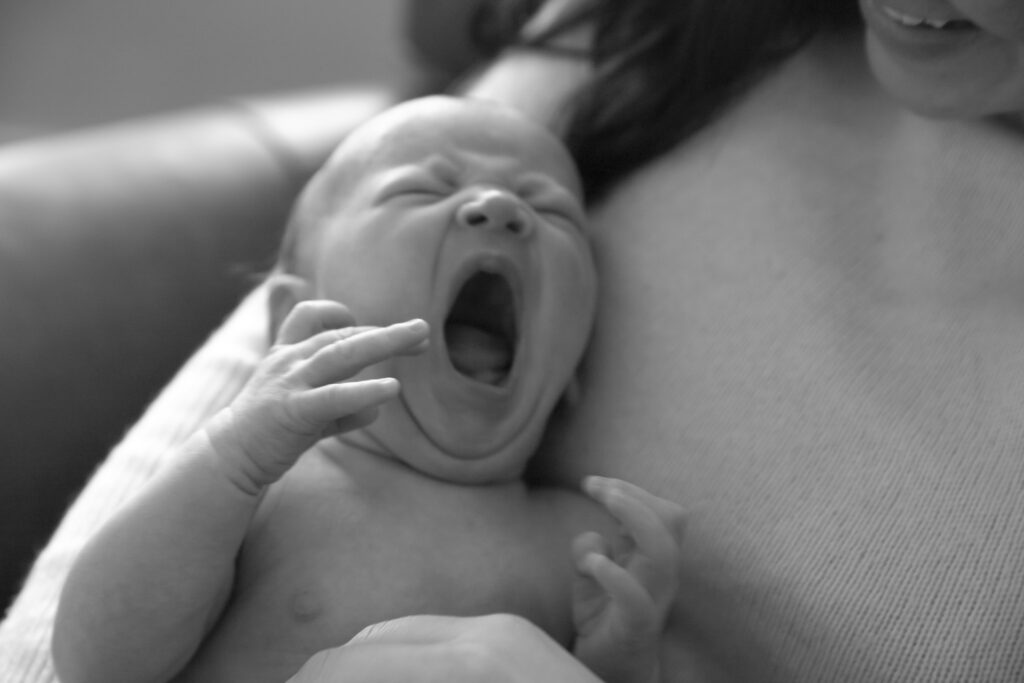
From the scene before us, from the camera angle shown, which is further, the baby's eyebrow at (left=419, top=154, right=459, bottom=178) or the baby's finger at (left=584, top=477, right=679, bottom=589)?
the baby's eyebrow at (left=419, top=154, right=459, bottom=178)

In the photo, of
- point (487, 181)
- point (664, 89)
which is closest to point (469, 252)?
point (487, 181)

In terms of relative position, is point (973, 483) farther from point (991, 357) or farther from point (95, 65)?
point (95, 65)

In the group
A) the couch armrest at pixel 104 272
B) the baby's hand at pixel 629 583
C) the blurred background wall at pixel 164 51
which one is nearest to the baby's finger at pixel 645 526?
the baby's hand at pixel 629 583

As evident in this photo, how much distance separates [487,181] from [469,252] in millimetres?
79

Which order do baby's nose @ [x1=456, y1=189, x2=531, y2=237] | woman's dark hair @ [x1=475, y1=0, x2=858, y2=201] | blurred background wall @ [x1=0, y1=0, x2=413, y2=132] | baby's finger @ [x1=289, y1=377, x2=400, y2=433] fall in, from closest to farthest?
baby's finger @ [x1=289, y1=377, x2=400, y2=433]
baby's nose @ [x1=456, y1=189, x2=531, y2=237]
woman's dark hair @ [x1=475, y1=0, x2=858, y2=201]
blurred background wall @ [x1=0, y1=0, x2=413, y2=132]

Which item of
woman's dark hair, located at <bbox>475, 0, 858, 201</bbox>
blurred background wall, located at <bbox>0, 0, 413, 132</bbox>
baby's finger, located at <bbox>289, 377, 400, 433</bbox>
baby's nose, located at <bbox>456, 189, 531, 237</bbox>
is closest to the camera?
baby's finger, located at <bbox>289, 377, 400, 433</bbox>

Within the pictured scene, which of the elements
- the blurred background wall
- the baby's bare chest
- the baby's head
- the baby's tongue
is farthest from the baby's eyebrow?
the blurred background wall

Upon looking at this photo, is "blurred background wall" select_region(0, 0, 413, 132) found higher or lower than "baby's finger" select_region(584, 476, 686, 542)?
lower

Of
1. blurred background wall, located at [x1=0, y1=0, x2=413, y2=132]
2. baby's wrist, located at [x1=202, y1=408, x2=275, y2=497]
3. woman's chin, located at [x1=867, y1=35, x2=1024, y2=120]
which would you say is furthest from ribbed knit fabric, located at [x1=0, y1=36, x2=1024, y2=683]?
blurred background wall, located at [x1=0, y1=0, x2=413, y2=132]

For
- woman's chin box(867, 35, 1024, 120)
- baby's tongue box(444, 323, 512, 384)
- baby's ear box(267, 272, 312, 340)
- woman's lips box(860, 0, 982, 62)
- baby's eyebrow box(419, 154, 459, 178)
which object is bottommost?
baby's tongue box(444, 323, 512, 384)

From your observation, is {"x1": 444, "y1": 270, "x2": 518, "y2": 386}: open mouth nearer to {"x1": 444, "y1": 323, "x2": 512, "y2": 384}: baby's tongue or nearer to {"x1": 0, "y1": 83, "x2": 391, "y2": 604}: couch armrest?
{"x1": 444, "y1": 323, "x2": 512, "y2": 384}: baby's tongue

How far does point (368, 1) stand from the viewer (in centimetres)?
254

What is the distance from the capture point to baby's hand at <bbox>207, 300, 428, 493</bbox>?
65cm

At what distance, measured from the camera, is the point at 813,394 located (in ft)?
2.56
